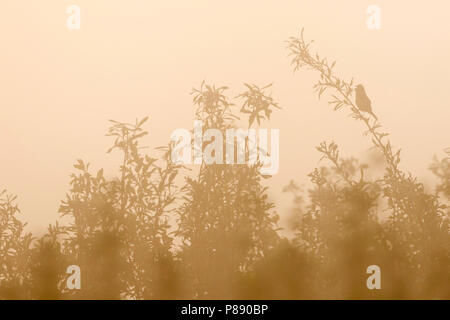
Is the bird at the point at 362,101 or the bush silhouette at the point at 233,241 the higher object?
the bird at the point at 362,101

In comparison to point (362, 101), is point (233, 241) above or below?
below

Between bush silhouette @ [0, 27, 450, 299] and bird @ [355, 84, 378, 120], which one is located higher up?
bird @ [355, 84, 378, 120]

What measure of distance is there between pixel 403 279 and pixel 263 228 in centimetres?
60

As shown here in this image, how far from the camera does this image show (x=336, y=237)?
8.03ft

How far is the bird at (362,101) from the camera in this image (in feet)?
8.99

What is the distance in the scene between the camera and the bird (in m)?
2.74

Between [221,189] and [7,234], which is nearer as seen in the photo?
[221,189]

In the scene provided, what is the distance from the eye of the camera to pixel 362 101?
276 centimetres
